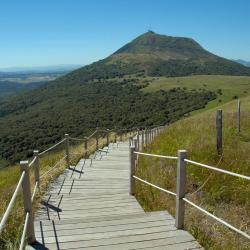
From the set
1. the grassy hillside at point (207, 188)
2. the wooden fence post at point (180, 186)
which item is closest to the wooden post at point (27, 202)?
the wooden fence post at point (180, 186)

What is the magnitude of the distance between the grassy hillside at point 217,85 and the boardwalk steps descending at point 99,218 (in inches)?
3692

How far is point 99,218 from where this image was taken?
6.44m

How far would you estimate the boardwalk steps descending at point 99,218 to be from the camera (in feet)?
17.7

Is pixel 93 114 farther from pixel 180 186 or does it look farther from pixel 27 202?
pixel 27 202

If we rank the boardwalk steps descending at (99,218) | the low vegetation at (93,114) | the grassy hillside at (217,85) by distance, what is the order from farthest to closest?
the grassy hillside at (217,85) < the low vegetation at (93,114) < the boardwalk steps descending at (99,218)

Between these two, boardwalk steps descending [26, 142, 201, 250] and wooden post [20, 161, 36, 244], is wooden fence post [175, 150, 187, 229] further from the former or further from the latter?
wooden post [20, 161, 36, 244]

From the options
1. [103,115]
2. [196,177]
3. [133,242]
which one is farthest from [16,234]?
[103,115]

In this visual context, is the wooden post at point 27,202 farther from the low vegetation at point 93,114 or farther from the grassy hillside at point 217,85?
the grassy hillside at point 217,85

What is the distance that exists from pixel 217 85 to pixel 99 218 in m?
141

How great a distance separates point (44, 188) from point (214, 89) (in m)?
131

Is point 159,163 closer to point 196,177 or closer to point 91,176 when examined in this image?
point 196,177

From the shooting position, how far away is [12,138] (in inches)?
4754

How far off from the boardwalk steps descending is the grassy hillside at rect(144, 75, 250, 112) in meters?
93.8

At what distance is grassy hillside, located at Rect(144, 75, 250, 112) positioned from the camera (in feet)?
380
